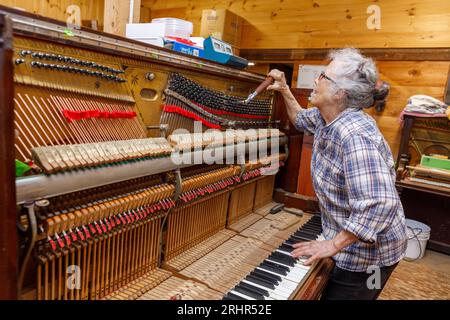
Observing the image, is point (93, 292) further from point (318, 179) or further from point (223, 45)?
point (223, 45)

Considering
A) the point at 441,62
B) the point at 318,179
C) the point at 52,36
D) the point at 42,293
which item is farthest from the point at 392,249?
the point at 441,62

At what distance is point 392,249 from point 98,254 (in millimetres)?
1587

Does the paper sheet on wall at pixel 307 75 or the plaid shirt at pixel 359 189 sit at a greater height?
the paper sheet on wall at pixel 307 75

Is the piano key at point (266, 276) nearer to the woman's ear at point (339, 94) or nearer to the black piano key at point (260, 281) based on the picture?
the black piano key at point (260, 281)

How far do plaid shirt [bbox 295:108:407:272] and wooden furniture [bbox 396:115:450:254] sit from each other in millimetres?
2223

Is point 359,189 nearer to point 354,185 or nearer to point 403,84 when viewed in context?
point 354,185

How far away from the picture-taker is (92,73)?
1.75m

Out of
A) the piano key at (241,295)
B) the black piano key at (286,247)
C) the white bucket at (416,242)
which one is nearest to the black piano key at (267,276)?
the piano key at (241,295)

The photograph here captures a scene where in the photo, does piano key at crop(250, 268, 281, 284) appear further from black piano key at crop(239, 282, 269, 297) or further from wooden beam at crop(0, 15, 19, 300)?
wooden beam at crop(0, 15, 19, 300)

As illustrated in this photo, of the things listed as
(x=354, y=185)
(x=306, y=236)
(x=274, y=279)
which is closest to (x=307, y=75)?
(x=306, y=236)

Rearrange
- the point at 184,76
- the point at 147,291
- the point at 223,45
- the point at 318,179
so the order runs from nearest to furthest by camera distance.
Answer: the point at 147,291 < the point at 318,179 < the point at 184,76 < the point at 223,45

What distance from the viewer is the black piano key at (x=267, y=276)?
1972 mm

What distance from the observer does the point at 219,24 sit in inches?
177

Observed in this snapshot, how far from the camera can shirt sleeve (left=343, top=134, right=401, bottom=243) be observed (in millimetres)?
1654
